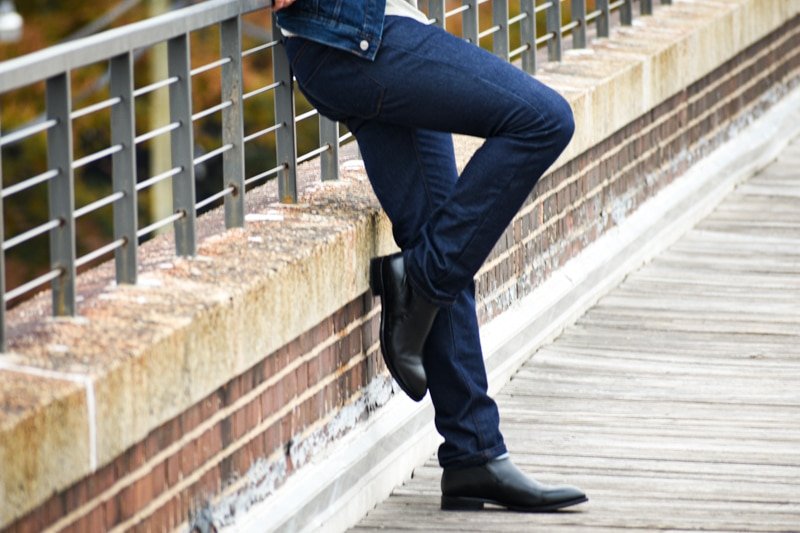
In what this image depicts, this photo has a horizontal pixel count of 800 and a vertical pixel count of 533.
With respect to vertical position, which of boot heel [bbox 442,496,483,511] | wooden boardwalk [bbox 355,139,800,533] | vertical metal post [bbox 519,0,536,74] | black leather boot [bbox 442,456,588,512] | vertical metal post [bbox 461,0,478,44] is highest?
vertical metal post [bbox 461,0,478,44]

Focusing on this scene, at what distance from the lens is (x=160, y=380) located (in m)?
3.59

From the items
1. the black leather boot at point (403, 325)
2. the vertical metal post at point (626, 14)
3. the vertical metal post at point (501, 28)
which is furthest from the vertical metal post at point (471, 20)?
the vertical metal post at point (626, 14)

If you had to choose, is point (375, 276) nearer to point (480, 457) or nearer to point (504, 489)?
point (480, 457)

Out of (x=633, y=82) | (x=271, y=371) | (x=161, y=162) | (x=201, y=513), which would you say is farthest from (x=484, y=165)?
(x=161, y=162)

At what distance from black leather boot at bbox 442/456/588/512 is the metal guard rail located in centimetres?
88

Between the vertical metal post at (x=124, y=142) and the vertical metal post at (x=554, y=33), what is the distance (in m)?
3.47

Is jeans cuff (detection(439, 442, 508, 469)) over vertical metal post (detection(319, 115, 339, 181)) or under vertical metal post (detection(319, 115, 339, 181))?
under

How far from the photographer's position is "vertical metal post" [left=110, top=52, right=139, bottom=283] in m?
3.80

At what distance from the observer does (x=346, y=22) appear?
13.8 feet

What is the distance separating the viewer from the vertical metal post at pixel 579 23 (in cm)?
744

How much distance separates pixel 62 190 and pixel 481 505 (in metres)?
1.63

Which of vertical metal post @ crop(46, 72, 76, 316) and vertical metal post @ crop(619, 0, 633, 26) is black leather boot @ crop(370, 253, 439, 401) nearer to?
vertical metal post @ crop(46, 72, 76, 316)

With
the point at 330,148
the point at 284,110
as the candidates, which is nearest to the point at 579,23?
the point at 330,148

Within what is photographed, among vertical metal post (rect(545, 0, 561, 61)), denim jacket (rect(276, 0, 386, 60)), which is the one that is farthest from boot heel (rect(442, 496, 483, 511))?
vertical metal post (rect(545, 0, 561, 61))
